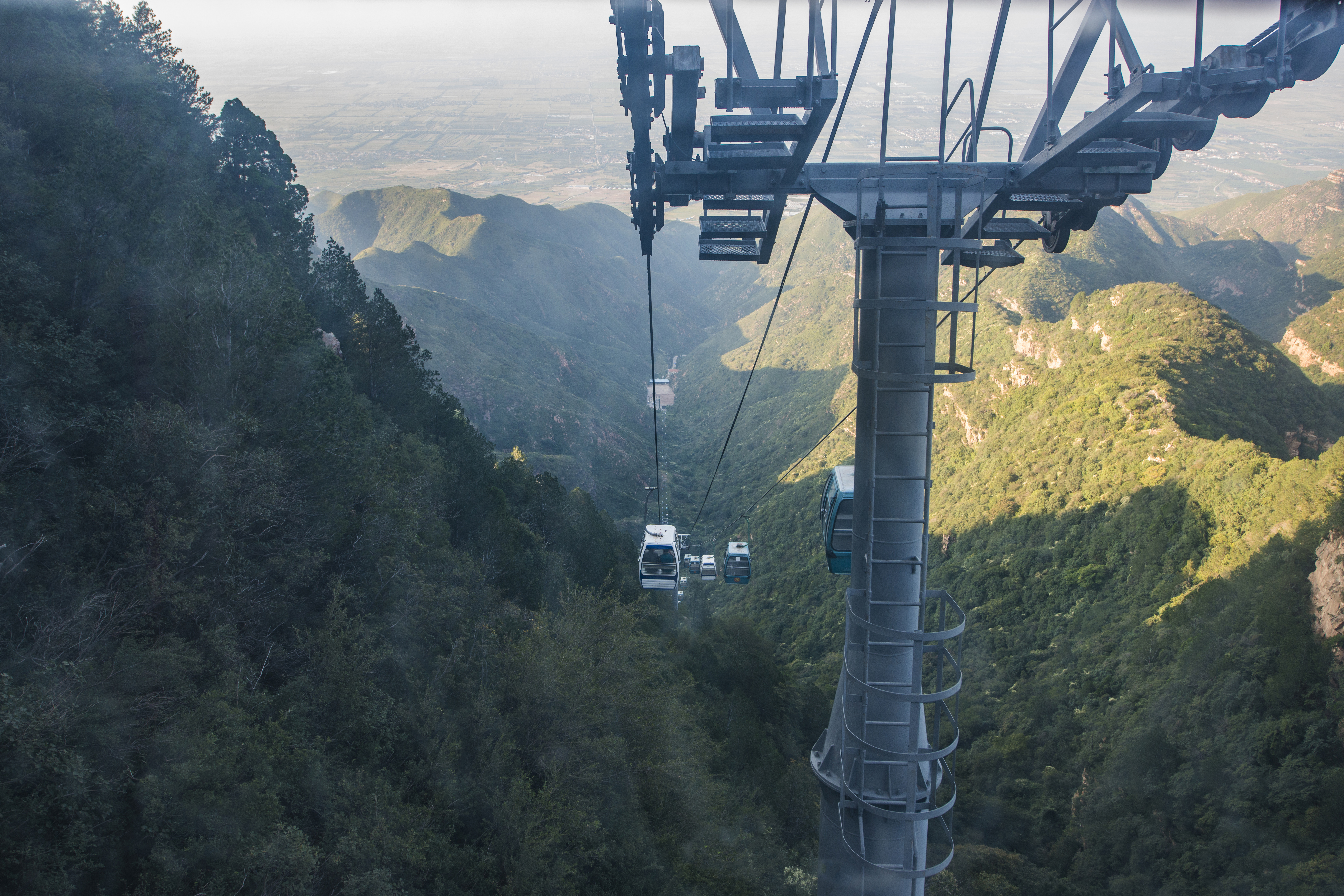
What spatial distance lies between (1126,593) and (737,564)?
23.8 m

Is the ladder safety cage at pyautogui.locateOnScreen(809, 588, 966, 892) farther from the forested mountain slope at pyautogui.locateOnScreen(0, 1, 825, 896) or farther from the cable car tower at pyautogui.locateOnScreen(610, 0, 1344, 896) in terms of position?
the forested mountain slope at pyautogui.locateOnScreen(0, 1, 825, 896)

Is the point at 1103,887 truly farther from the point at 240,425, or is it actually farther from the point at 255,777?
the point at 240,425

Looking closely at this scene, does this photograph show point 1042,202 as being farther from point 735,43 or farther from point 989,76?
point 735,43

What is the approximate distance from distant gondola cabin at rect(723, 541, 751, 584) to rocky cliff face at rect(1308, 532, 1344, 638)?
62.3 feet

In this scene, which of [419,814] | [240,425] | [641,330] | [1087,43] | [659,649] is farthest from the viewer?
[641,330]

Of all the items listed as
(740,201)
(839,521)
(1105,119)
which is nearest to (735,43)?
(740,201)

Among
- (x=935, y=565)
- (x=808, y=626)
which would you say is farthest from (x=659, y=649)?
(x=935, y=565)

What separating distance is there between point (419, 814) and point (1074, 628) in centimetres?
3611

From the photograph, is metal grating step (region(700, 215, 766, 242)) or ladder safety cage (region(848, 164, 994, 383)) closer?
ladder safety cage (region(848, 164, 994, 383))

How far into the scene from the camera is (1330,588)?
2408 centimetres

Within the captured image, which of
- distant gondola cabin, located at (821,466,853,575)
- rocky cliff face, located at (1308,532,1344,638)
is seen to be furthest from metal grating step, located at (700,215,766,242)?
rocky cliff face, located at (1308,532,1344,638)

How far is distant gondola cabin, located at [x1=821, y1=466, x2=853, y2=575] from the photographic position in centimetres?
1117

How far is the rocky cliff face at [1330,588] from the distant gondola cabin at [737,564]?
1898 cm

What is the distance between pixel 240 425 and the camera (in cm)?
1478
